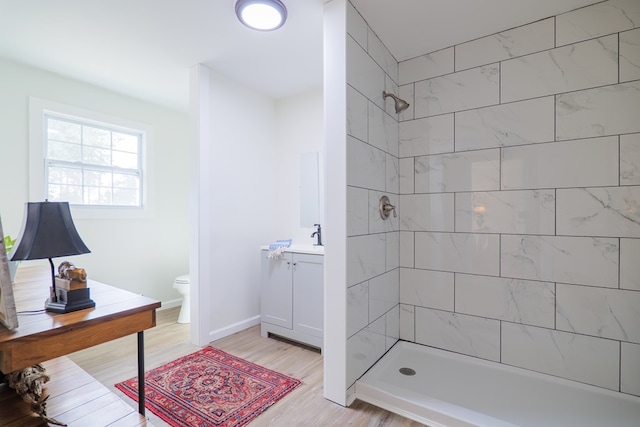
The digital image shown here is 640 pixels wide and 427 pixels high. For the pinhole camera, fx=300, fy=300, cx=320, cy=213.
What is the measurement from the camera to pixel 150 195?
11.5 ft

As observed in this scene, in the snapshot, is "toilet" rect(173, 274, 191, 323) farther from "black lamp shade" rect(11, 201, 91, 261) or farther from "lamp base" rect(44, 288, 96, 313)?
"black lamp shade" rect(11, 201, 91, 261)

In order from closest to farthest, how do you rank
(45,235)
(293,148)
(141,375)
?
(45,235) < (141,375) < (293,148)

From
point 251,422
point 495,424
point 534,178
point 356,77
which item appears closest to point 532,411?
point 495,424

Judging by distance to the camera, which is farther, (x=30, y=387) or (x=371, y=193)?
(x=371, y=193)

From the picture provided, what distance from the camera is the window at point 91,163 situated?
286 centimetres

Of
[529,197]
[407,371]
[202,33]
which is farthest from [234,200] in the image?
[529,197]

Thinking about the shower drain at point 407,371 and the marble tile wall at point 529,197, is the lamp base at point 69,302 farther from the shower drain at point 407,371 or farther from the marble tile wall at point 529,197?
the shower drain at point 407,371

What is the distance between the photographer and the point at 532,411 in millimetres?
1650

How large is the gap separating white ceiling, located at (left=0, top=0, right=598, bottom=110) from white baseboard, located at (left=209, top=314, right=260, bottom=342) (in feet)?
7.90

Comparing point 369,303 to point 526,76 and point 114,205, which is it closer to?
point 526,76

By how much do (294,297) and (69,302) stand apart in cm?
165

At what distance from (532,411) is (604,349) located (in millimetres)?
596

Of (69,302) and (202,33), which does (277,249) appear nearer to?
(69,302)

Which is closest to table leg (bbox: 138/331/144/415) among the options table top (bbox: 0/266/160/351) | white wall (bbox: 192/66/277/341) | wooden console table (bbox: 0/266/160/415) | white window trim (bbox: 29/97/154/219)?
wooden console table (bbox: 0/266/160/415)
